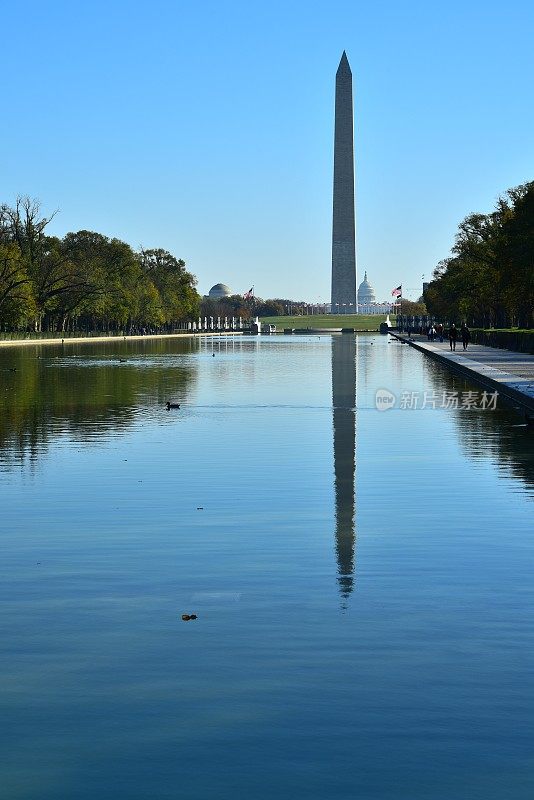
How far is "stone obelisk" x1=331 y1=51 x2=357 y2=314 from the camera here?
530ft

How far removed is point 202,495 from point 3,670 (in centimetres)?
812

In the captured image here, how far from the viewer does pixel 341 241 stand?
169250 mm

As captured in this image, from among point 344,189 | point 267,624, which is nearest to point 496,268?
point 344,189

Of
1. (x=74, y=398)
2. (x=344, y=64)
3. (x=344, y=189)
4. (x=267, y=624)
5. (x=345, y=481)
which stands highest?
(x=344, y=64)

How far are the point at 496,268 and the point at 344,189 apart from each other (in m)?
72.1

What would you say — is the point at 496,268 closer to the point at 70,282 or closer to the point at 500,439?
the point at 70,282

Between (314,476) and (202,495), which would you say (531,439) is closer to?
(314,476)

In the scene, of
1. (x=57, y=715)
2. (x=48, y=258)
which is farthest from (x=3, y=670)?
(x=48, y=258)

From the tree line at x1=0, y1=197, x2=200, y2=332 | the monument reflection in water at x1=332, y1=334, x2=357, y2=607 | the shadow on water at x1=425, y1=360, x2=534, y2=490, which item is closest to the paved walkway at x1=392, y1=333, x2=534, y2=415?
the shadow on water at x1=425, y1=360, x2=534, y2=490

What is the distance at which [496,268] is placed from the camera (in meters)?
95.4

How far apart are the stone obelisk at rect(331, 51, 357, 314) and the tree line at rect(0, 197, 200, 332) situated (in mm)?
23226

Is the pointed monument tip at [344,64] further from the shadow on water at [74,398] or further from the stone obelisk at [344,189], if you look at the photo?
the shadow on water at [74,398]

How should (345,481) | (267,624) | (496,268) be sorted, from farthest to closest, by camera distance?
1. (496,268)
2. (345,481)
3. (267,624)

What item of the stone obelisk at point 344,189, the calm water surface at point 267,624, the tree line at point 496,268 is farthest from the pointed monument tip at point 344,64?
the calm water surface at point 267,624
